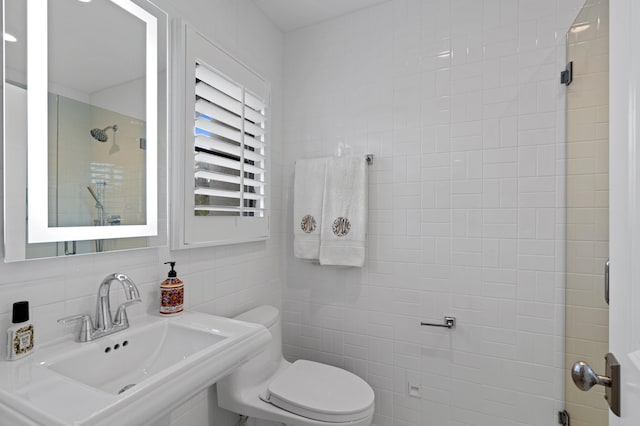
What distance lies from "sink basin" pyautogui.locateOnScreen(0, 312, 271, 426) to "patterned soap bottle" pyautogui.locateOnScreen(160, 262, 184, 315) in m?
0.04

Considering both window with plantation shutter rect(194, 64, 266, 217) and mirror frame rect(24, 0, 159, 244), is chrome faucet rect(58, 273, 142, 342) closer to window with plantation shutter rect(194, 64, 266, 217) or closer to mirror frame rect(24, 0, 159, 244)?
mirror frame rect(24, 0, 159, 244)

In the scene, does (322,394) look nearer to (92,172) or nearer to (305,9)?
(92,172)

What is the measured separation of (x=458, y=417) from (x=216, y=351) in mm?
1389

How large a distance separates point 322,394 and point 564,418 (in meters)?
1.05

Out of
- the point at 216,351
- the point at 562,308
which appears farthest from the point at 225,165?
the point at 562,308

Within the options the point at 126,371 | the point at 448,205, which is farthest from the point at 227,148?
the point at 448,205

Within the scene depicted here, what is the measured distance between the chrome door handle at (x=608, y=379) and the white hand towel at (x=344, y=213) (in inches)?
47.1

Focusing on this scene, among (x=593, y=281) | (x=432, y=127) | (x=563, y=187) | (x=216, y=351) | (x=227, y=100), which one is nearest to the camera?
(x=216, y=351)

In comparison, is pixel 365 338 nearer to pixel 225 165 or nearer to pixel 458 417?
pixel 458 417

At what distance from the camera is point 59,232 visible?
95cm

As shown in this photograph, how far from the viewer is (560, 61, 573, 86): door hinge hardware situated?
1.39 meters

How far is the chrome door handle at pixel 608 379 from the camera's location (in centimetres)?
56

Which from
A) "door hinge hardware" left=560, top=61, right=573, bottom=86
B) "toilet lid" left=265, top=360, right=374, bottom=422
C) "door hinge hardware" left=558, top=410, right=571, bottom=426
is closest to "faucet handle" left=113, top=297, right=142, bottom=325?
"toilet lid" left=265, top=360, right=374, bottom=422

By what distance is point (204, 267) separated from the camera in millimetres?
1480
